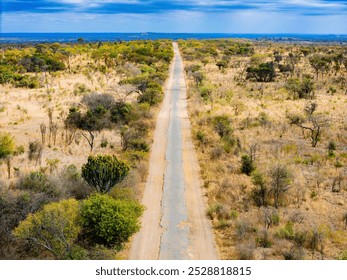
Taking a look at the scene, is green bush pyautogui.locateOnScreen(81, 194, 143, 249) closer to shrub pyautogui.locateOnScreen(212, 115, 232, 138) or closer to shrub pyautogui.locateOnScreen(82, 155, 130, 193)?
shrub pyautogui.locateOnScreen(82, 155, 130, 193)

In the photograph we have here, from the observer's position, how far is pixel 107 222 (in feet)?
51.2

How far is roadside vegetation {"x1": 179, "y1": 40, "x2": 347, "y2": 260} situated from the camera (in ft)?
54.9

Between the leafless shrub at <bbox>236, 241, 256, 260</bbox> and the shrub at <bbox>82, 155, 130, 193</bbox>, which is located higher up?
the shrub at <bbox>82, 155, 130, 193</bbox>

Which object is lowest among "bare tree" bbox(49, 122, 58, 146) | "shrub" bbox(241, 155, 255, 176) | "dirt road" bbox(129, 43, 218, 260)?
"dirt road" bbox(129, 43, 218, 260)

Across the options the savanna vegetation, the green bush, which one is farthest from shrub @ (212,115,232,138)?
the green bush

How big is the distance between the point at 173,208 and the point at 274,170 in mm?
6255

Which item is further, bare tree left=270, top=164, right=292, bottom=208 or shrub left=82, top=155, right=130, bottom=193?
bare tree left=270, top=164, right=292, bottom=208

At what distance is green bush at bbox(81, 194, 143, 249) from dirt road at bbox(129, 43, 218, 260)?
83 centimetres

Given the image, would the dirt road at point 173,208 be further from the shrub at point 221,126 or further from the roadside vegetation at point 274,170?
the shrub at point 221,126

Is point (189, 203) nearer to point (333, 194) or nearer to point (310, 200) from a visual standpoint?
point (310, 200)

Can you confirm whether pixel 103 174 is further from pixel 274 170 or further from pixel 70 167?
pixel 274 170

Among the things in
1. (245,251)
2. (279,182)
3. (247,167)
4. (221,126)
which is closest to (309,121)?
(221,126)

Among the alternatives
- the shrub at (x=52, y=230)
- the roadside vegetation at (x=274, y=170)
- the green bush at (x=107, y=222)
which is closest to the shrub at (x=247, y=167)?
the roadside vegetation at (x=274, y=170)
